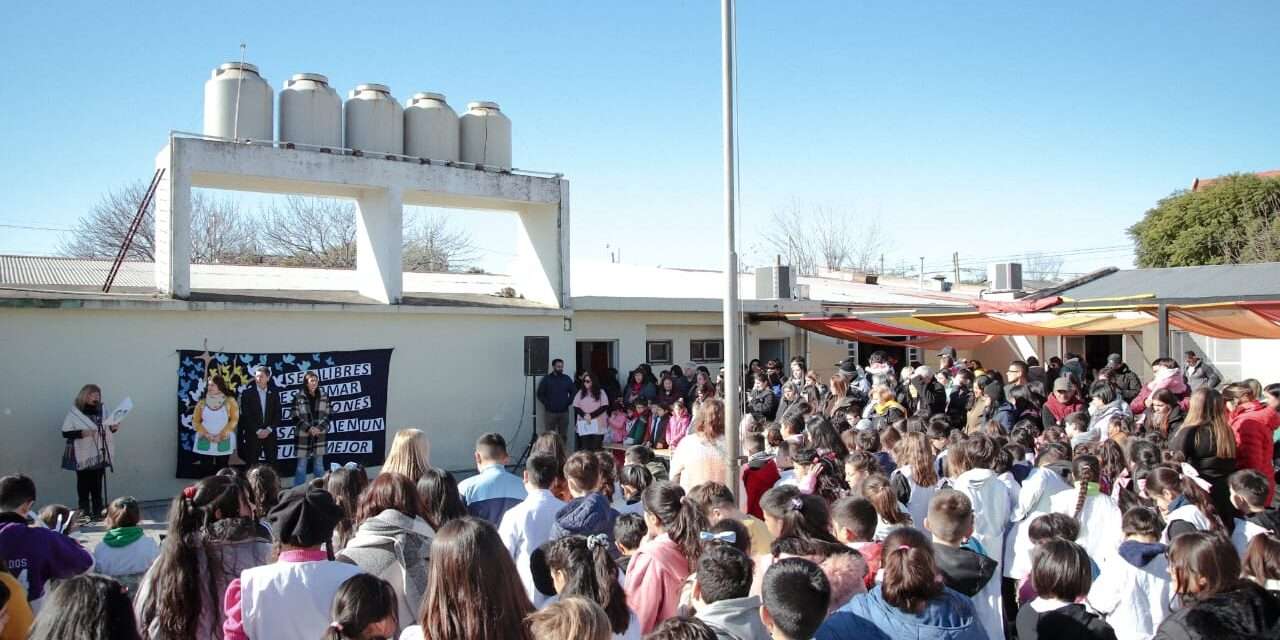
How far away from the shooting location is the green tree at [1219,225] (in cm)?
3055

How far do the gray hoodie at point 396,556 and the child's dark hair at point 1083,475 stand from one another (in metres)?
3.67

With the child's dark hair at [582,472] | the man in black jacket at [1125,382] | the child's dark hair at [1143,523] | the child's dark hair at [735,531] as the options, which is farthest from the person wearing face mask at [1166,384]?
the child's dark hair at [735,531]

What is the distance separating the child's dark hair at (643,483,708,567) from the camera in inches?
156

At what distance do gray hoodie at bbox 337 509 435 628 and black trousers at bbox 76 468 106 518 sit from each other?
24.5 feet

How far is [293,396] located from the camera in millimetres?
11922

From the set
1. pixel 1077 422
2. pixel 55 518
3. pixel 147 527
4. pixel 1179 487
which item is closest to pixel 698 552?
pixel 1179 487

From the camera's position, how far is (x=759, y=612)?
3.29 metres

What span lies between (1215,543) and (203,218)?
39.6m

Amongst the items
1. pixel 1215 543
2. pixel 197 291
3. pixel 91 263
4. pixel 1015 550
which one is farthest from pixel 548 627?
pixel 91 263

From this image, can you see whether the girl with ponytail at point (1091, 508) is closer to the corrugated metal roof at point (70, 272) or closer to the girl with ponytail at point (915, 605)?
the girl with ponytail at point (915, 605)

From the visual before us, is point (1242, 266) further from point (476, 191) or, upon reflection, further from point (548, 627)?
point (548, 627)

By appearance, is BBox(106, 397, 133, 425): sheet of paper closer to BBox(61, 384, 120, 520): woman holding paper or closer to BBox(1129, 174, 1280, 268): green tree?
BBox(61, 384, 120, 520): woman holding paper

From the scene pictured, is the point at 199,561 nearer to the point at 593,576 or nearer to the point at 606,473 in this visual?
the point at 593,576

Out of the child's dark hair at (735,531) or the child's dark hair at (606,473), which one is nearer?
the child's dark hair at (735,531)
